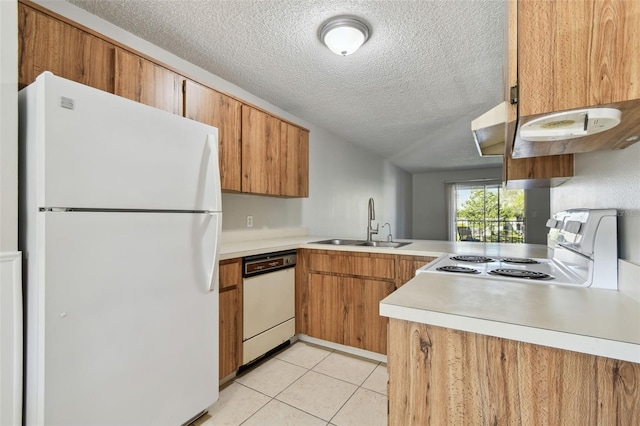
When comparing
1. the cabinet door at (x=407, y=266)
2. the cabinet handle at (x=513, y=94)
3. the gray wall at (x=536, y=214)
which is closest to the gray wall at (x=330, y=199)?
the cabinet door at (x=407, y=266)

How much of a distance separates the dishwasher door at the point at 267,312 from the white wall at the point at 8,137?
1212mm

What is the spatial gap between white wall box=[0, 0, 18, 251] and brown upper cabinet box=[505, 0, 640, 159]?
1.67 metres

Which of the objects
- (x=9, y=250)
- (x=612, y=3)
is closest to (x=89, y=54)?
(x=9, y=250)

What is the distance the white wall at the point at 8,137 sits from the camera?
3.35 feet

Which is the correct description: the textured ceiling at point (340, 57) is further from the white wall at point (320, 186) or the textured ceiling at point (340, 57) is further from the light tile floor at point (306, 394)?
the light tile floor at point (306, 394)

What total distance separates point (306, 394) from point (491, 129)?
1803mm

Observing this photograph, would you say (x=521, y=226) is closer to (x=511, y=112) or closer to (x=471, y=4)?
(x=471, y=4)

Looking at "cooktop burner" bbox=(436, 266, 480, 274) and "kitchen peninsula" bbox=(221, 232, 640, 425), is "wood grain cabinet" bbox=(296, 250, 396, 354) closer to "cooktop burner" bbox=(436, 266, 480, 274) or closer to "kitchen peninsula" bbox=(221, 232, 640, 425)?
"cooktop burner" bbox=(436, 266, 480, 274)

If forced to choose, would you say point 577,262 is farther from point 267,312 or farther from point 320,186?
point 320,186

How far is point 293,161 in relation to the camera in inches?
115

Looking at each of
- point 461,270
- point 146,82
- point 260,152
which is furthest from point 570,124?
point 260,152

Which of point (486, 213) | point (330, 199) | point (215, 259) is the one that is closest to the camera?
point (215, 259)

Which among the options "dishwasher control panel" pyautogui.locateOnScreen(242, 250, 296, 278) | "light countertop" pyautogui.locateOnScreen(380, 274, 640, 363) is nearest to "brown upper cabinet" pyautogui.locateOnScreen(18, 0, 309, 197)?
"dishwasher control panel" pyautogui.locateOnScreen(242, 250, 296, 278)

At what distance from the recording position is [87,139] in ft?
3.61
